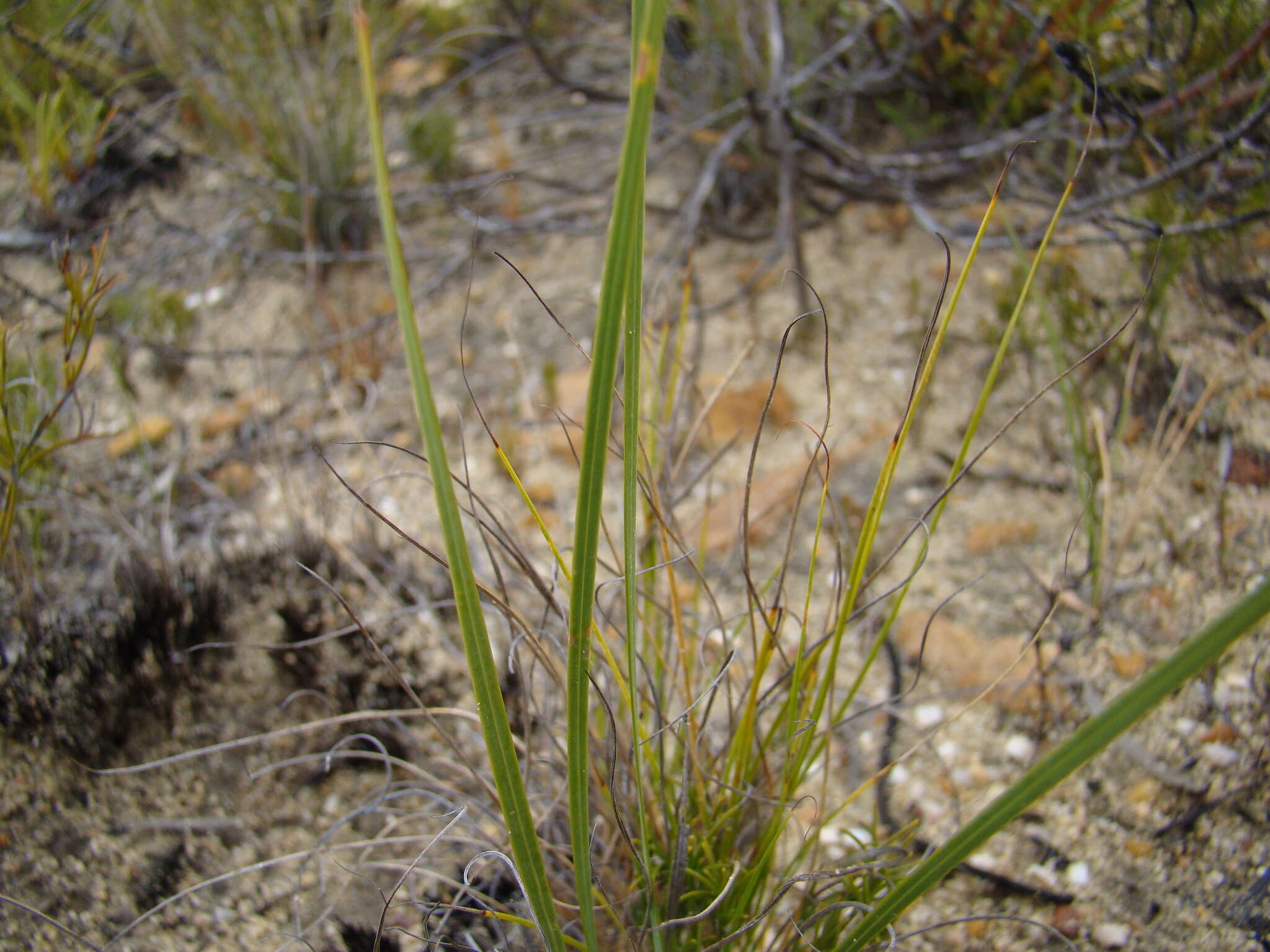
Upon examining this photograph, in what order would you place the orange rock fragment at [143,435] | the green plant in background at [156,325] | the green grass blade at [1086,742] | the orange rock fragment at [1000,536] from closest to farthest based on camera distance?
the green grass blade at [1086,742]
the orange rock fragment at [1000,536]
the orange rock fragment at [143,435]
the green plant in background at [156,325]

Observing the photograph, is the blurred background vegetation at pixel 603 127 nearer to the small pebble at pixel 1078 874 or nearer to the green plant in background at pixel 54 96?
the green plant in background at pixel 54 96

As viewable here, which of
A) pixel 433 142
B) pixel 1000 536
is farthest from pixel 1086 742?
pixel 433 142

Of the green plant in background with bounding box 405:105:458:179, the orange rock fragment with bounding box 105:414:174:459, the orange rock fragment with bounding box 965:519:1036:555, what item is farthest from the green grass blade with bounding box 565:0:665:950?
the green plant in background with bounding box 405:105:458:179

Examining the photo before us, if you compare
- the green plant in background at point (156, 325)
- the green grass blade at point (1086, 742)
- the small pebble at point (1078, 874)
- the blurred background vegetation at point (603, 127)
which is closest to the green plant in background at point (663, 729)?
the green grass blade at point (1086, 742)

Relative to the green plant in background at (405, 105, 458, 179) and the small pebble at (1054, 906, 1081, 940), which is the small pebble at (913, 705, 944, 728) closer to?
the small pebble at (1054, 906, 1081, 940)

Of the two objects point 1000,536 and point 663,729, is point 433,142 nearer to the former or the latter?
point 1000,536

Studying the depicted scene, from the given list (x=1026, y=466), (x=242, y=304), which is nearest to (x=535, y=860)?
(x=1026, y=466)
